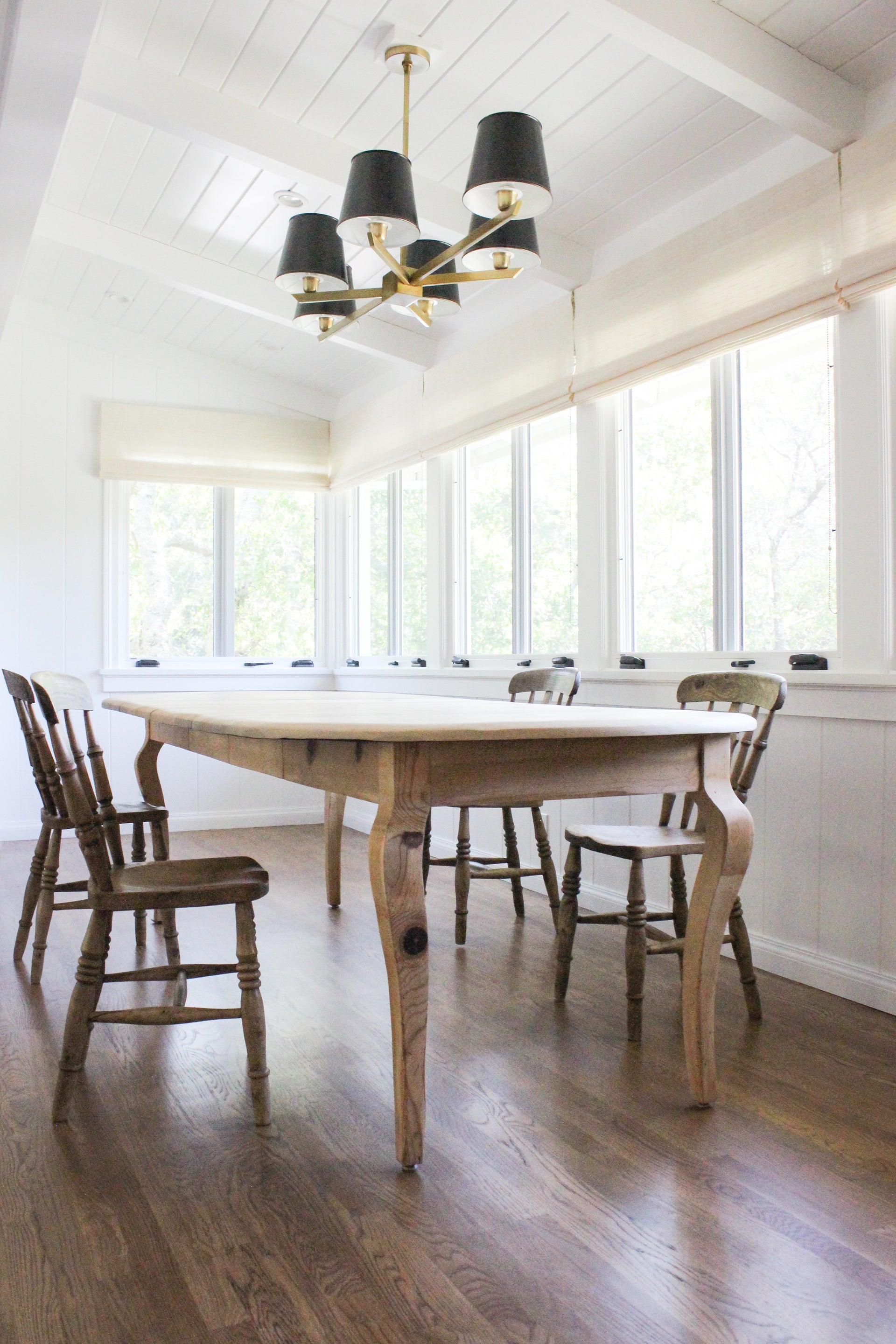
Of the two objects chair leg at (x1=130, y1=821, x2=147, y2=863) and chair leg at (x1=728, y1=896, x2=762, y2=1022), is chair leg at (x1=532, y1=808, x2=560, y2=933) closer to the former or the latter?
chair leg at (x1=728, y1=896, x2=762, y2=1022)

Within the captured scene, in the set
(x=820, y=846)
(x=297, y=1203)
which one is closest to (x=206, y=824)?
(x=820, y=846)

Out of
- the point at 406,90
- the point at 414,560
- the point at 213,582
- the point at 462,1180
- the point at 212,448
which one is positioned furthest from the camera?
the point at 213,582

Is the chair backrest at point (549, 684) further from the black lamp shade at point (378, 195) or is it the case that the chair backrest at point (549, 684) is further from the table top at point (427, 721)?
the black lamp shade at point (378, 195)

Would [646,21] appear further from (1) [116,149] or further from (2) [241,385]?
(2) [241,385]

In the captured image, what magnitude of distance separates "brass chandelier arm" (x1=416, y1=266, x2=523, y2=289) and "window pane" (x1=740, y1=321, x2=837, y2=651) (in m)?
0.86

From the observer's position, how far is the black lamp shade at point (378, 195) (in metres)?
2.42

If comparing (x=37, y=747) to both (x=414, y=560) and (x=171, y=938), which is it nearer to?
(x=171, y=938)

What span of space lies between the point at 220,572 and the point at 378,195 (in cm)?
367

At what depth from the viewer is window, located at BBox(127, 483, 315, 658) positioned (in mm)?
5691

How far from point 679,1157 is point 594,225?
310 centimetres

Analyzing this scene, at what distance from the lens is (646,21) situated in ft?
7.96

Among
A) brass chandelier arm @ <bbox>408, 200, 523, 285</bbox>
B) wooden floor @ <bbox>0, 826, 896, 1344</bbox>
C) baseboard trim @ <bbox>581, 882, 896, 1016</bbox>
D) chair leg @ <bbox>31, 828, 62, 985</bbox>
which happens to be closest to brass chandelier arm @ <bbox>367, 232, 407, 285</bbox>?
brass chandelier arm @ <bbox>408, 200, 523, 285</bbox>

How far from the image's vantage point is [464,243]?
8.09 ft

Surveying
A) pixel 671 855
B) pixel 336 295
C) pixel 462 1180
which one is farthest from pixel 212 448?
pixel 462 1180
